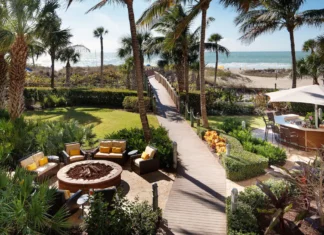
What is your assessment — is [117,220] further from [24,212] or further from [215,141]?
[215,141]

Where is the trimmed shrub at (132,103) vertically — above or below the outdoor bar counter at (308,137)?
above

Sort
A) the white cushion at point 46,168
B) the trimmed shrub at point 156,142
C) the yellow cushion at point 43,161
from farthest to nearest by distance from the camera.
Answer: the trimmed shrub at point 156,142, the yellow cushion at point 43,161, the white cushion at point 46,168

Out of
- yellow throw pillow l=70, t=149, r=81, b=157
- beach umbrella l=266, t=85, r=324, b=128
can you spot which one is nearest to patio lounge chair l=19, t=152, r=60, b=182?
yellow throw pillow l=70, t=149, r=81, b=157

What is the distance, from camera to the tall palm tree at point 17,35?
46.8 feet

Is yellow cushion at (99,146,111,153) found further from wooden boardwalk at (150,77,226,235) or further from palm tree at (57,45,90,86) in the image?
palm tree at (57,45,90,86)

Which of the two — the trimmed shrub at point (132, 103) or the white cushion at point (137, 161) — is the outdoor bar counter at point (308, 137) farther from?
the trimmed shrub at point (132, 103)

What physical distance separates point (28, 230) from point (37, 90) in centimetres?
2582

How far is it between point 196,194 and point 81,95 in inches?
864

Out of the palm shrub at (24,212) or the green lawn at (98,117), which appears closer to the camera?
the palm shrub at (24,212)

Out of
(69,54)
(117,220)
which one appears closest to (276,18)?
(117,220)

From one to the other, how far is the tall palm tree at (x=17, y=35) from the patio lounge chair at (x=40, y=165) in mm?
5939

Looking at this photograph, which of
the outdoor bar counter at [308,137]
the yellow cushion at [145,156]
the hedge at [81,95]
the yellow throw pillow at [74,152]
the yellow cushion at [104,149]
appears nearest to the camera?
the yellow cushion at [145,156]

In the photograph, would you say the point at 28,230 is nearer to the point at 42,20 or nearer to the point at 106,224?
the point at 106,224

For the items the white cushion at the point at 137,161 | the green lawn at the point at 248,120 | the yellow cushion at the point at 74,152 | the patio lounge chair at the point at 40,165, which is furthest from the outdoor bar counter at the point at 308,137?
the patio lounge chair at the point at 40,165
